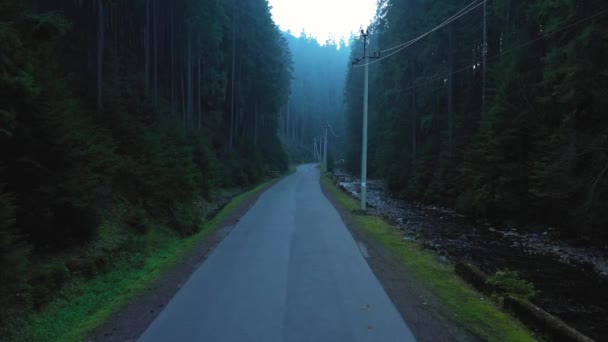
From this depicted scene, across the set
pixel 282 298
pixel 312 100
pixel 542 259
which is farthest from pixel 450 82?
pixel 312 100

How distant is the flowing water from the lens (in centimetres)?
858

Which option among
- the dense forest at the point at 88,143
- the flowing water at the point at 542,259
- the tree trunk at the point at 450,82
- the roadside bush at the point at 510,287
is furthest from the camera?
the tree trunk at the point at 450,82

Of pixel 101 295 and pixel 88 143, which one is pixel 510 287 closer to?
pixel 101 295

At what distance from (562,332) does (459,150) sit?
21874mm

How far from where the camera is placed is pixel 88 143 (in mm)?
9586

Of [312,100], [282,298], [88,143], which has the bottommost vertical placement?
[282,298]

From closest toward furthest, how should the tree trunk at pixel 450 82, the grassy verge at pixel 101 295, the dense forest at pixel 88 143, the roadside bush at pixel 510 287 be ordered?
the grassy verge at pixel 101 295 → the dense forest at pixel 88 143 → the roadside bush at pixel 510 287 → the tree trunk at pixel 450 82

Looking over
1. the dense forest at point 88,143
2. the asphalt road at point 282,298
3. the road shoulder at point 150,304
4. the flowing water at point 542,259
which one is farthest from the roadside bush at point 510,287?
the dense forest at point 88,143

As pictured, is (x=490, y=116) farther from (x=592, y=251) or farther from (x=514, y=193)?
(x=592, y=251)

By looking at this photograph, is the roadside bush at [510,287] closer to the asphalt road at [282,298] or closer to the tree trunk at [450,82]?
the asphalt road at [282,298]

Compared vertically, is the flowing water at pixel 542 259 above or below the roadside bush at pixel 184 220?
below

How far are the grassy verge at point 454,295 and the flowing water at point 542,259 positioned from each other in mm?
1072

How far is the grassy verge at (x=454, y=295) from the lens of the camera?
230 inches

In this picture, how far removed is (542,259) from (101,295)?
1242cm
